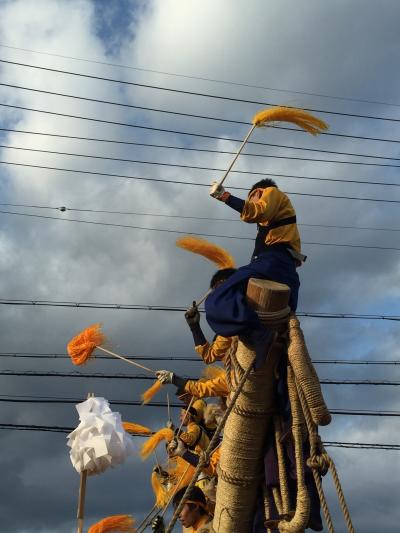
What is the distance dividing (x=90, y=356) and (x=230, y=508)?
2.35 m

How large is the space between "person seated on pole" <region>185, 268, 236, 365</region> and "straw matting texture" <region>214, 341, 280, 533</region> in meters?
0.98

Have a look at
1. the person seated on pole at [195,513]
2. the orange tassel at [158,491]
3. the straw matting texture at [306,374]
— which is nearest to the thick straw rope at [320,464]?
the straw matting texture at [306,374]

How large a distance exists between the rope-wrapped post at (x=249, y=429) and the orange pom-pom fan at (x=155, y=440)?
313 centimetres

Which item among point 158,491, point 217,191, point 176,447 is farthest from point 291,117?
point 158,491

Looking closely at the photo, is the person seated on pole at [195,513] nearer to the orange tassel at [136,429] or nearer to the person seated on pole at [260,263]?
the orange tassel at [136,429]

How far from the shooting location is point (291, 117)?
4.95 metres

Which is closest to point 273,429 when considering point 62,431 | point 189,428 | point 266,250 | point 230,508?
point 230,508

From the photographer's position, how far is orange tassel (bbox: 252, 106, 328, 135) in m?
4.91

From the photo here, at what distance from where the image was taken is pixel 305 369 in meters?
4.14

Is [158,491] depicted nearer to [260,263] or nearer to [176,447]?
[176,447]

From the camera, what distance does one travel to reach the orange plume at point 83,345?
255 inches

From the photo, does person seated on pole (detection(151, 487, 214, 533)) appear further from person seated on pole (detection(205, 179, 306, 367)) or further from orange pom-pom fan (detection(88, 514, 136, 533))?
person seated on pole (detection(205, 179, 306, 367))

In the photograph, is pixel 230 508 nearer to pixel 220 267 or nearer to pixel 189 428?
pixel 220 267

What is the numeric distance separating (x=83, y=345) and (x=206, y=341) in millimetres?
1216
